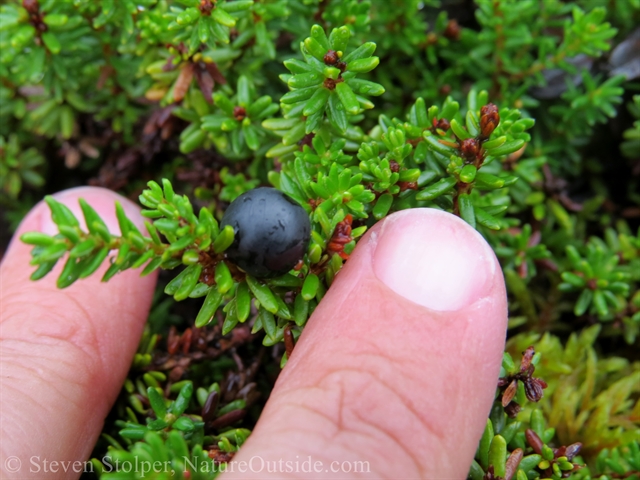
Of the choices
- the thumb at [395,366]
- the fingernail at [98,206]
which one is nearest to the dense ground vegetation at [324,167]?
the thumb at [395,366]

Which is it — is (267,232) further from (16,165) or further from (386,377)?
(16,165)

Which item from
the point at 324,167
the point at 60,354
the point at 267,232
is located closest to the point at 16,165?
the point at 60,354

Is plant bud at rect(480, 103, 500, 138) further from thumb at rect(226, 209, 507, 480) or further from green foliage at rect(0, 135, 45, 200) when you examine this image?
green foliage at rect(0, 135, 45, 200)

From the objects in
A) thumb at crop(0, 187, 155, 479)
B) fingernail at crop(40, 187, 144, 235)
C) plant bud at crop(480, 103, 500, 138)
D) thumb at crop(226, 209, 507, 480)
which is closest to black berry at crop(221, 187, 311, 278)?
thumb at crop(226, 209, 507, 480)

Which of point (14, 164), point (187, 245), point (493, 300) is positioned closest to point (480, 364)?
point (493, 300)

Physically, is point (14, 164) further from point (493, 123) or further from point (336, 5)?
point (493, 123)

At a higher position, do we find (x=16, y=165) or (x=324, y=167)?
(x=324, y=167)
